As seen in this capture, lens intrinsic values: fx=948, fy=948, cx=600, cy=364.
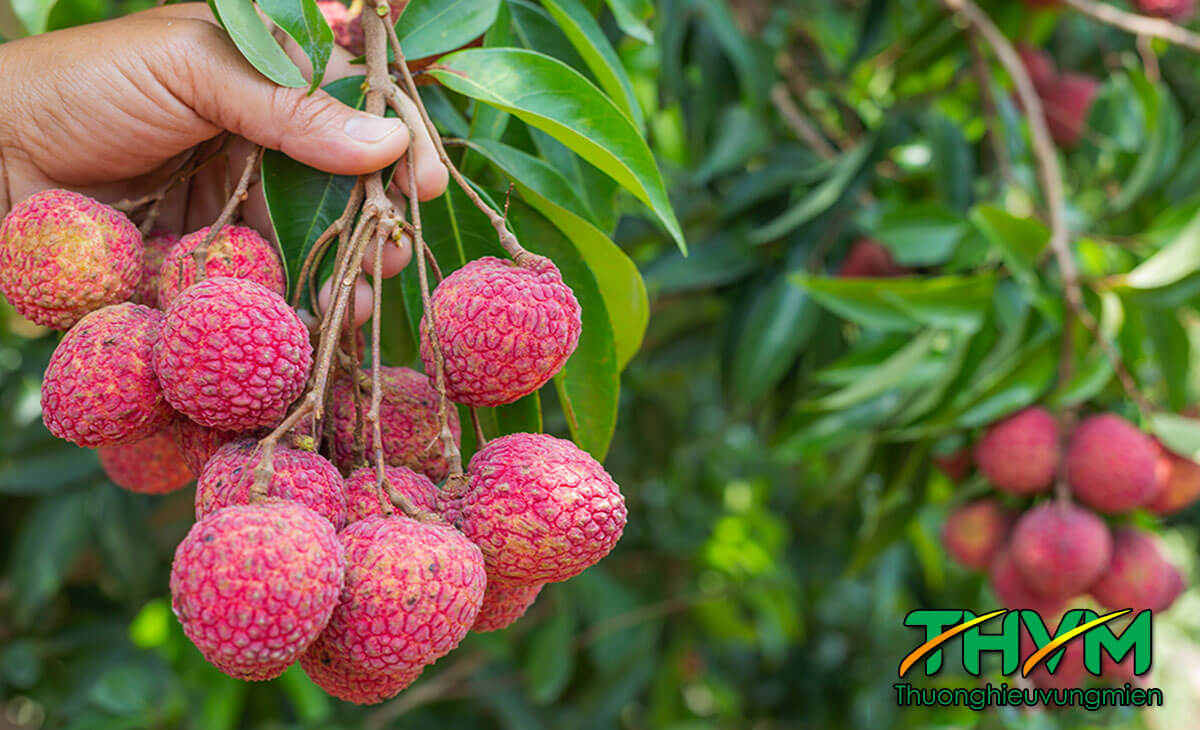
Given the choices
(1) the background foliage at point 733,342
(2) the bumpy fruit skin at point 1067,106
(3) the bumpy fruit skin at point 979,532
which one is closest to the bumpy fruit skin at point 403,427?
(1) the background foliage at point 733,342

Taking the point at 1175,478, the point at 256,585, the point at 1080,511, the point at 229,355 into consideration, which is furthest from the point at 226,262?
the point at 1175,478

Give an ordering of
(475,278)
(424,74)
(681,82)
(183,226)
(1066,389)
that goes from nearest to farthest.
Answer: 1. (475,278)
2. (424,74)
3. (183,226)
4. (1066,389)
5. (681,82)

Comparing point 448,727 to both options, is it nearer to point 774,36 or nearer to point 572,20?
point 774,36

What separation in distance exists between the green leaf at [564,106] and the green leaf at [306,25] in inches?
3.9

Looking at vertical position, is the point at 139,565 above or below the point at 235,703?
above

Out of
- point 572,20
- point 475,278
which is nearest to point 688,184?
point 572,20

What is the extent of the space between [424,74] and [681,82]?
1018 millimetres

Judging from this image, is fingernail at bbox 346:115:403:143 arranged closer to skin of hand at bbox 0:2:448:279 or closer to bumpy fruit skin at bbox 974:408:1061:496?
skin of hand at bbox 0:2:448:279

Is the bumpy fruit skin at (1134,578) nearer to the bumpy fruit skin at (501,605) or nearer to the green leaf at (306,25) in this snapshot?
the bumpy fruit skin at (501,605)

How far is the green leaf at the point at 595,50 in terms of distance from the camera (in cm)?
83

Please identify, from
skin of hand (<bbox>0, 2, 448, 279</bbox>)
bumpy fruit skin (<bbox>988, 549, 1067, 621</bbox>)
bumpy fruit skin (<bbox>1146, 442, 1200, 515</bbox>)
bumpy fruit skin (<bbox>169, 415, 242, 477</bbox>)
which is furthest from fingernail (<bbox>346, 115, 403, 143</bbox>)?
bumpy fruit skin (<bbox>1146, 442, 1200, 515</bbox>)

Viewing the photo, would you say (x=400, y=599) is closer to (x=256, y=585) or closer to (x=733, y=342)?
(x=256, y=585)

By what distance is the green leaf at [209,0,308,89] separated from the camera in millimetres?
663

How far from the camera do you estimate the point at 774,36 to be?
5.89ft
